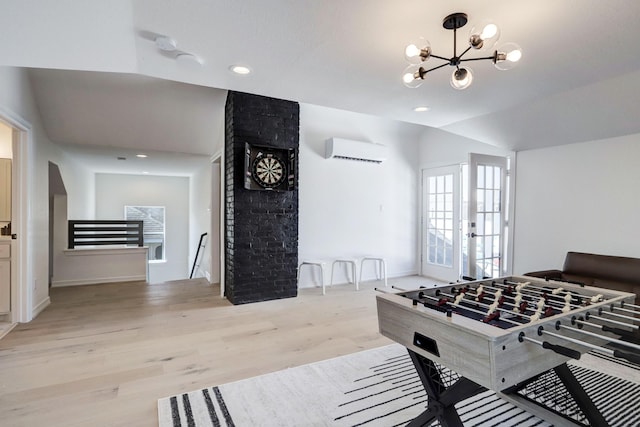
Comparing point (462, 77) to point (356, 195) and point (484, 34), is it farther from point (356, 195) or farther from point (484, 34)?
point (356, 195)

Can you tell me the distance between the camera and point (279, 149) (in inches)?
165

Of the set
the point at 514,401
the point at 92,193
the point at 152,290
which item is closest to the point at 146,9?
the point at 514,401

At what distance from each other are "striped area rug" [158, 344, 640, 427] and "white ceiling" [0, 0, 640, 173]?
2.33 metres

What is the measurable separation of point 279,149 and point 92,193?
20.7ft

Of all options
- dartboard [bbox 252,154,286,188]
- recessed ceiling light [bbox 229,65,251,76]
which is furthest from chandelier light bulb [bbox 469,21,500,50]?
dartboard [bbox 252,154,286,188]

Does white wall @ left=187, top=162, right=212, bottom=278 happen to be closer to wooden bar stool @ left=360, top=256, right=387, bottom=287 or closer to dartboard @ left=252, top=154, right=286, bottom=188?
dartboard @ left=252, top=154, right=286, bottom=188

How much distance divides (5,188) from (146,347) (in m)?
2.67

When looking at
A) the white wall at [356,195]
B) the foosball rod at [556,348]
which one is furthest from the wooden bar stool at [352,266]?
the foosball rod at [556,348]

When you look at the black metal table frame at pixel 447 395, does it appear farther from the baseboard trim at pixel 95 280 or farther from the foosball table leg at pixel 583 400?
the baseboard trim at pixel 95 280

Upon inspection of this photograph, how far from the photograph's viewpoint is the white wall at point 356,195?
4.84m

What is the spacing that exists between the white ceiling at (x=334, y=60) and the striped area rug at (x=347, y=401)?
2330 millimetres

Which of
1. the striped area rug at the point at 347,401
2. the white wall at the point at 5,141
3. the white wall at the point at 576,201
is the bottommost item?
the striped area rug at the point at 347,401

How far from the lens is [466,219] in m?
5.17

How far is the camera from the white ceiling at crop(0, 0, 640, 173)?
1.85 metres
